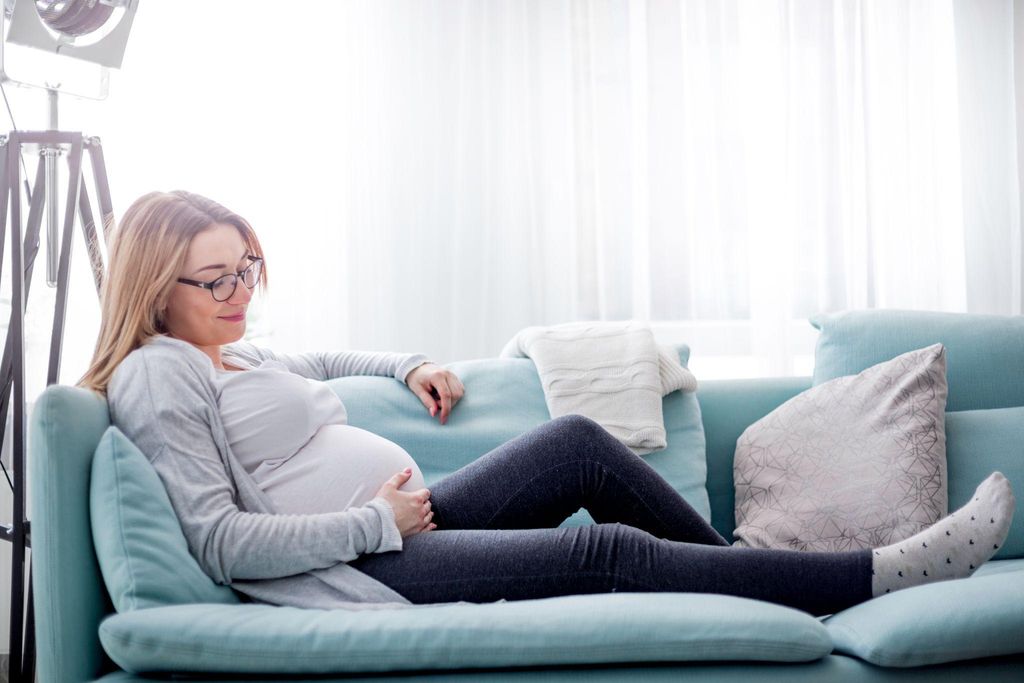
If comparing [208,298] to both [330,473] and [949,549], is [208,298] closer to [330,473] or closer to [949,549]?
[330,473]

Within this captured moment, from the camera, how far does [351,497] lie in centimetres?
164

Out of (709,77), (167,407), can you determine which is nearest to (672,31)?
(709,77)

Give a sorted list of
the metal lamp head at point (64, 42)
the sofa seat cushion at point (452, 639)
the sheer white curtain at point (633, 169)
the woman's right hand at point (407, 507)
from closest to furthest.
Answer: the sofa seat cushion at point (452, 639) < the woman's right hand at point (407, 507) < the metal lamp head at point (64, 42) < the sheer white curtain at point (633, 169)

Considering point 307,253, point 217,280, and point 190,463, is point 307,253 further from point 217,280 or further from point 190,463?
point 190,463

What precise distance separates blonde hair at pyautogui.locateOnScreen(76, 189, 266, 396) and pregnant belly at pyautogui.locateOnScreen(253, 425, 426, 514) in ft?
0.99

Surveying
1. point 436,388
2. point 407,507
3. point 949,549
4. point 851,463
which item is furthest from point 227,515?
point 851,463

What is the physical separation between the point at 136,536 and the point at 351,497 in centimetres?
36

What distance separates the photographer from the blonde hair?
5.30ft

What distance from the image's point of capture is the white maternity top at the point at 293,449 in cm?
161

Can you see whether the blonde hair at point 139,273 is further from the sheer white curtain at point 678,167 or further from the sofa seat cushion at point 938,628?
the sheer white curtain at point 678,167

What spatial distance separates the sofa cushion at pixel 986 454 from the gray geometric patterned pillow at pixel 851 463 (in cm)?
8

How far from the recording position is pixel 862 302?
10.5 ft

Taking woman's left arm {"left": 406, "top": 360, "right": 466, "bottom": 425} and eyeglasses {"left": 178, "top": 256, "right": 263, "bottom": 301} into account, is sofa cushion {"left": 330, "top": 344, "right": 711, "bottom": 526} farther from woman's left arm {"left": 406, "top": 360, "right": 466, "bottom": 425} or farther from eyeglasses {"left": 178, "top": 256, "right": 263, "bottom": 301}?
eyeglasses {"left": 178, "top": 256, "right": 263, "bottom": 301}

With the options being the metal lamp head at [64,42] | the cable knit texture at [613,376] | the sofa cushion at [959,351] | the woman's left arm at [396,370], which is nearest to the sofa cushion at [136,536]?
the woman's left arm at [396,370]
